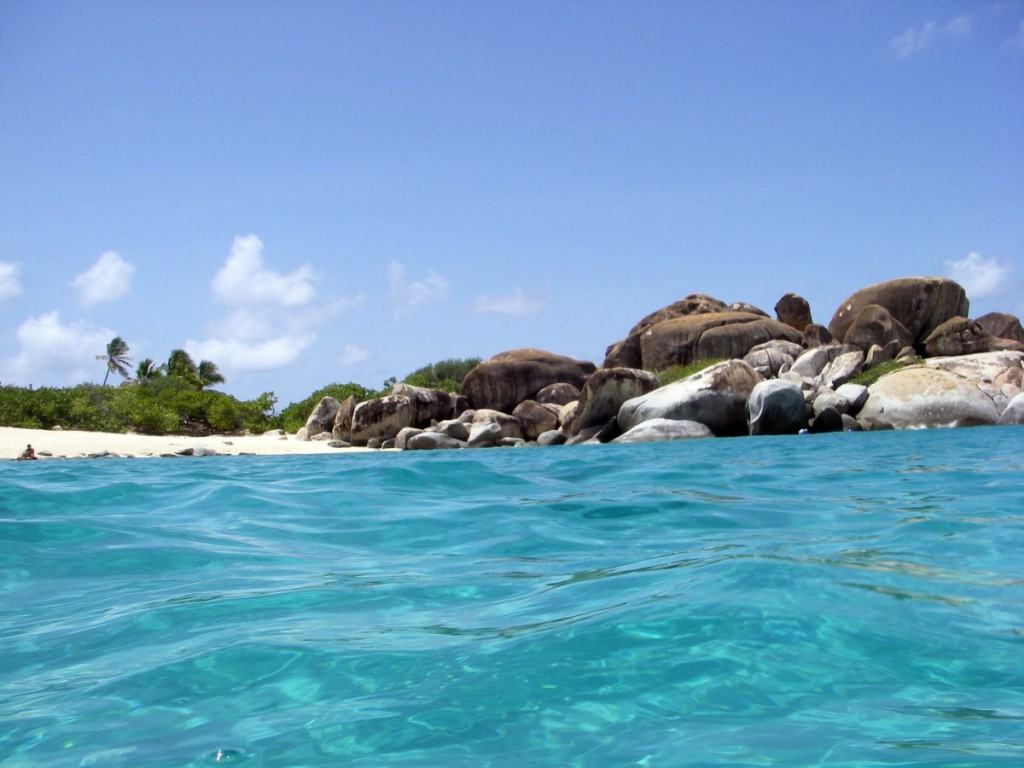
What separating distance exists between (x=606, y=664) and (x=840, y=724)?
0.70 meters

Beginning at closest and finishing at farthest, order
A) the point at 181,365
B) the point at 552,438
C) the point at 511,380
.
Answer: the point at 552,438 < the point at 511,380 < the point at 181,365

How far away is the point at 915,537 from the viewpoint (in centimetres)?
465

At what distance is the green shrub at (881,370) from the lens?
21562mm

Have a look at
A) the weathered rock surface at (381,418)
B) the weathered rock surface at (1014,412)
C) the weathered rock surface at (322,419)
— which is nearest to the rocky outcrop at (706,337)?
the weathered rock surface at (381,418)

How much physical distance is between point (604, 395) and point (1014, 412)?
8.69 m

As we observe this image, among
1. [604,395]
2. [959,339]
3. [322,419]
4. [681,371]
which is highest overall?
[959,339]

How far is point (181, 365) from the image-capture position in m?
49.0

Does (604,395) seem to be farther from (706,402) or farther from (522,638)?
(522,638)

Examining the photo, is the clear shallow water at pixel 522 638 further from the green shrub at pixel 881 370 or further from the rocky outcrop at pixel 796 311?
the rocky outcrop at pixel 796 311

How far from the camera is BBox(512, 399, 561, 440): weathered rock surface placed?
23859 millimetres

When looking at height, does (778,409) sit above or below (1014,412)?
above

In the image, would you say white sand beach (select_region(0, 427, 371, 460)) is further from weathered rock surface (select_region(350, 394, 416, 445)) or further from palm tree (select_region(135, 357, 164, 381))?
palm tree (select_region(135, 357, 164, 381))

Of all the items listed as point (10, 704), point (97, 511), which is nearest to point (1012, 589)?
point (10, 704)

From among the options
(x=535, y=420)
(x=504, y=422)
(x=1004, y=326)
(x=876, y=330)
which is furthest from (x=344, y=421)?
(x=1004, y=326)
